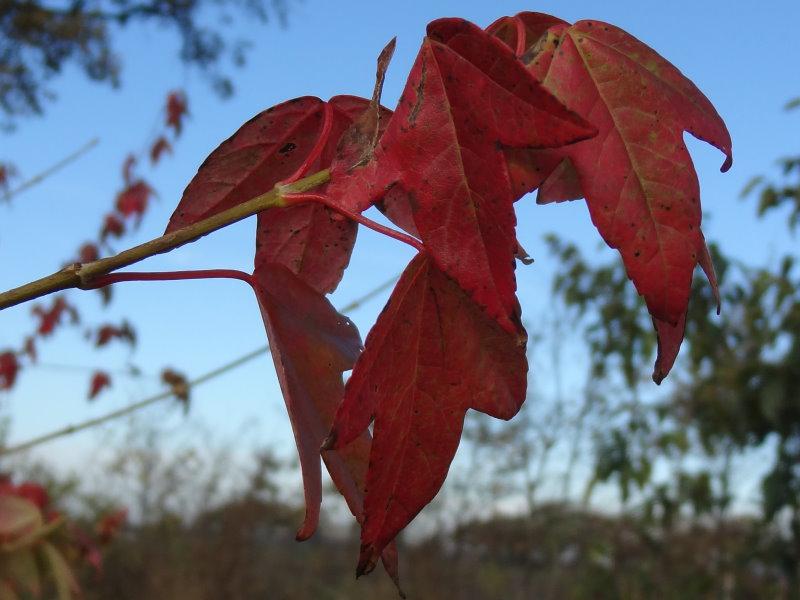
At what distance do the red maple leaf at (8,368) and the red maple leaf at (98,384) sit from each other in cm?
44

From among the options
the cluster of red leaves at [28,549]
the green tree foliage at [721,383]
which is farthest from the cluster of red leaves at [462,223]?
the green tree foliage at [721,383]

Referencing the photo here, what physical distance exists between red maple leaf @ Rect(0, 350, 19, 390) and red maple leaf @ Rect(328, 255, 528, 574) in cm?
326

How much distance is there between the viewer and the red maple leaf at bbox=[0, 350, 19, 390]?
10.8 feet

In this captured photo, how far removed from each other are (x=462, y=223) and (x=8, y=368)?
3.40 m

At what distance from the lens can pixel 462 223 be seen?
0.41 m

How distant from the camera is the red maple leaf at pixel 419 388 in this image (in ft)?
1.40

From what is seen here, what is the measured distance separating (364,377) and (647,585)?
19.1 ft

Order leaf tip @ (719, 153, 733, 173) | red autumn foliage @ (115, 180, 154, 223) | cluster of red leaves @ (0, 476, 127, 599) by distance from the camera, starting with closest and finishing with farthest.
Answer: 1. leaf tip @ (719, 153, 733, 173)
2. cluster of red leaves @ (0, 476, 127, 599)
3. red autumn foliage @ (115, 180, 154, 223)

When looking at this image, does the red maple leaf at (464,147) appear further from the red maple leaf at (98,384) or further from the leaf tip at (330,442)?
the red maple leaf at (98,384)

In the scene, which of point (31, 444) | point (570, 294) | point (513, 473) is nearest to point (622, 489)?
point (570, 294)

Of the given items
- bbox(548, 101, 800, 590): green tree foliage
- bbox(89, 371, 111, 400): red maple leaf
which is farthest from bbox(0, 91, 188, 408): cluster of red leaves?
bbox(548, 101, 800, 590): green tree foliage

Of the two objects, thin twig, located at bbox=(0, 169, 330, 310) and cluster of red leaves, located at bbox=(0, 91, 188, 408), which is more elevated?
cluster of red leaves, located at bbox=(0, 91, 188, 408)

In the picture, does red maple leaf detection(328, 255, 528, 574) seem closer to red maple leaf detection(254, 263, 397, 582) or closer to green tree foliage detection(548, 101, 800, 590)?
red maple leaf detection(254, 263, 397, 582)

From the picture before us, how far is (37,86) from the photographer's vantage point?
4961mm
